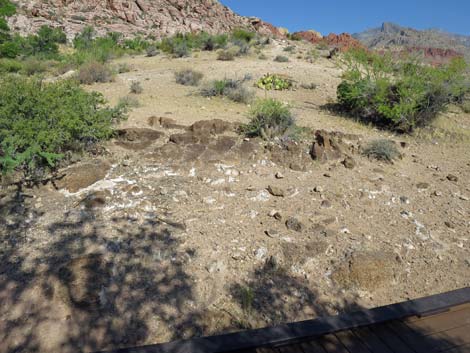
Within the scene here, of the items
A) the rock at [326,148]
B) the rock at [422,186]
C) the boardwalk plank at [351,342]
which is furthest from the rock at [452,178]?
the boardwalk plank at [351,342]

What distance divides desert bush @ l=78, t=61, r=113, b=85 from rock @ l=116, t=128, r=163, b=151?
5071 mm

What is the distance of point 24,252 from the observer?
2846 millimetres

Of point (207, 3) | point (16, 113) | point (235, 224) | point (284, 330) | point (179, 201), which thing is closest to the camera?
point (284, 330)

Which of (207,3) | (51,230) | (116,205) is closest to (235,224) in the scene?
(116,205)

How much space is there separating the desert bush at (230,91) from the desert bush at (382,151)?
10.8 ft

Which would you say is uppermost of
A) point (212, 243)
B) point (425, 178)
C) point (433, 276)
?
point (425, 178)

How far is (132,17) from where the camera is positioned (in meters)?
36.3

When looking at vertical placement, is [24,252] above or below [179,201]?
below

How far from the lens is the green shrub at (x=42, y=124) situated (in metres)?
3.88

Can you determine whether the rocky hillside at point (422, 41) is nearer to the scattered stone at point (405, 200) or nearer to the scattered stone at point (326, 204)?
the scattered stone at point (405, 200)

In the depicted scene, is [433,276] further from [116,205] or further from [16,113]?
[16,113]

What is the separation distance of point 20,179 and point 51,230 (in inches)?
45.5

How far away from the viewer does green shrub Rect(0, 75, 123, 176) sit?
3.88m

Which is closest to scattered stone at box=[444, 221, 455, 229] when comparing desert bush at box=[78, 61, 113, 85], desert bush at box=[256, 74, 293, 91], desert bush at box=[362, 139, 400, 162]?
desert bush at box=[362, 139, 400, 162]
